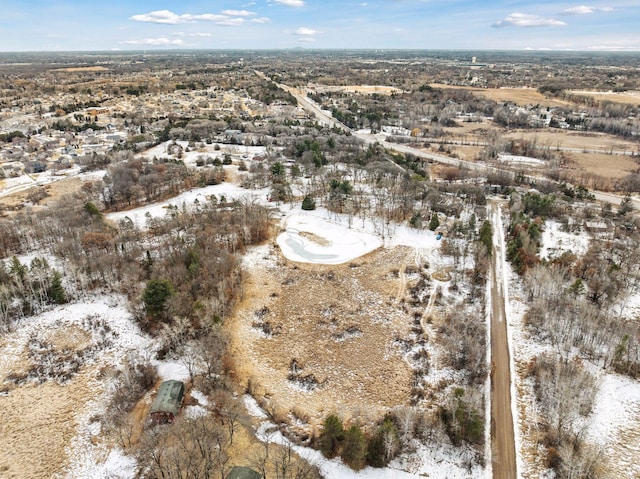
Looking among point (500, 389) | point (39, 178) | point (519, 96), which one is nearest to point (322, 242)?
point (500, 389)

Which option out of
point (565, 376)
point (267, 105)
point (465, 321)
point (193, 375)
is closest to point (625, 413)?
point (565, 376)

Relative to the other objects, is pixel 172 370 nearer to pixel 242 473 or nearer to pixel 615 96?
pixel 242 473

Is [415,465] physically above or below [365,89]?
below

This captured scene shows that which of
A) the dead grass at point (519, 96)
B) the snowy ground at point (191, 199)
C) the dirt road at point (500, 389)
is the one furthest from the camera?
the dead grass at point (519, 96)

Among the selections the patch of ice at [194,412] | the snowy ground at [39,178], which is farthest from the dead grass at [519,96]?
the patch of ice at [194,412]

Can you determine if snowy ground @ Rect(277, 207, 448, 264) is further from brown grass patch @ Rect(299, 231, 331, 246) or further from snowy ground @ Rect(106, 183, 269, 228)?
snowy ground @ Rect(106, 183, 269, 228)

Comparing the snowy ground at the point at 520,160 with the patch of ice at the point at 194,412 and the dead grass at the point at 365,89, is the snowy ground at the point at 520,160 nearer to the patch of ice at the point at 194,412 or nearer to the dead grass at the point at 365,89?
the patch of ice at the point at 194,412
